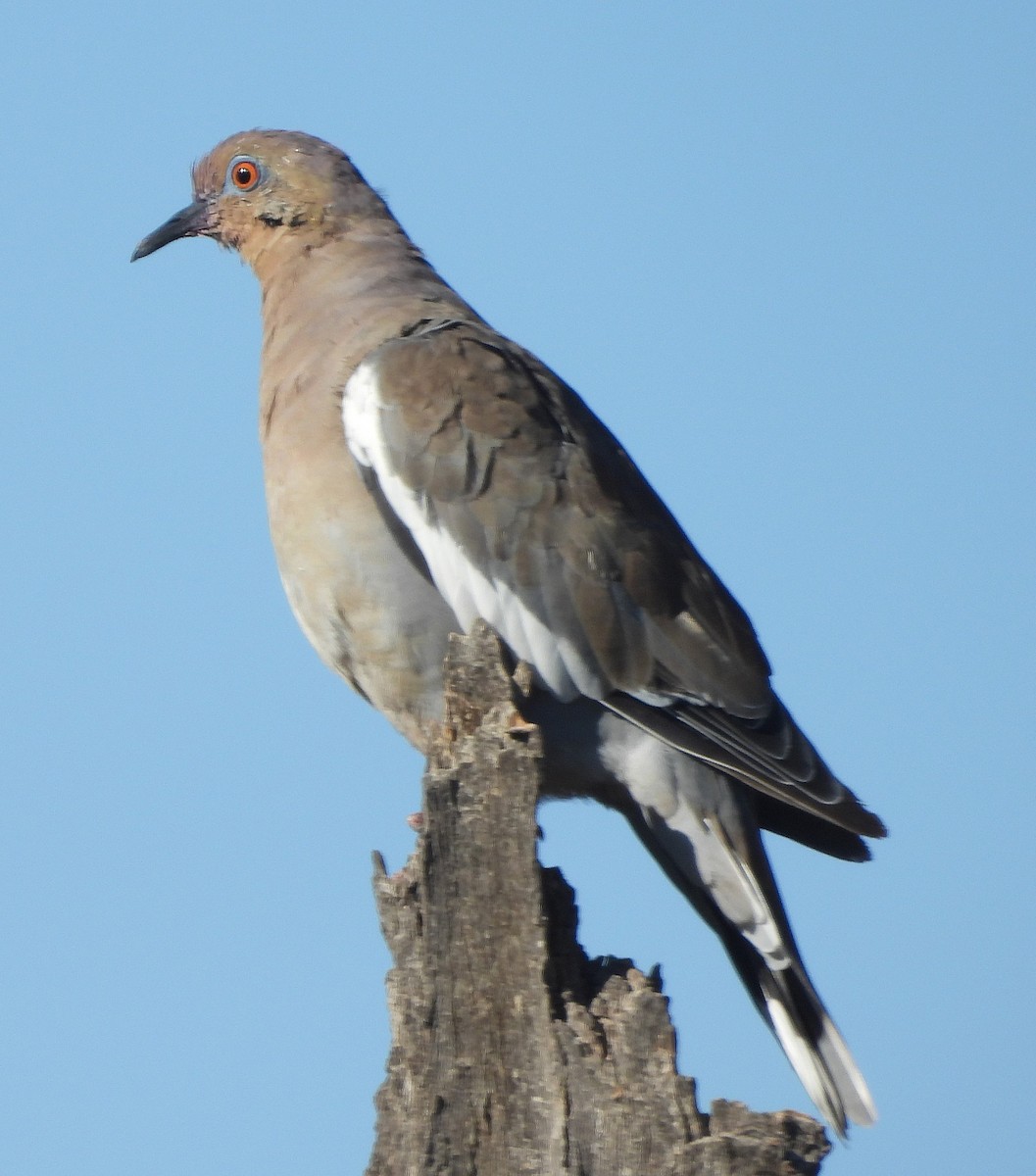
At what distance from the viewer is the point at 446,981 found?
3793mm

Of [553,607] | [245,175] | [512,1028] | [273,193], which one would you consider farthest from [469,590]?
[245,175]

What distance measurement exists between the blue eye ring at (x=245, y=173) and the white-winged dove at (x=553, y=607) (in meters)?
1.31

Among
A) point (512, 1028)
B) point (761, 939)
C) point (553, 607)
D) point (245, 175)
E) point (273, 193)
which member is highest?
point (245, 175)

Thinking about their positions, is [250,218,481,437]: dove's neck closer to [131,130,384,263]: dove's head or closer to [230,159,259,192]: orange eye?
[131,130,384,263]: dove's head

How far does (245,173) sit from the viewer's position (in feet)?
20.9

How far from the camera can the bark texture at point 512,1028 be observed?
11.2ft

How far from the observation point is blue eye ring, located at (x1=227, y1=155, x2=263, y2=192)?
6355 mm

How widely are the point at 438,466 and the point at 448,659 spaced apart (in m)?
1.01

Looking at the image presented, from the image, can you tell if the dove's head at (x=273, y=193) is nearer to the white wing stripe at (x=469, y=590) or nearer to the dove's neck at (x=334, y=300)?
the dove's neck at (x=334, y=300)

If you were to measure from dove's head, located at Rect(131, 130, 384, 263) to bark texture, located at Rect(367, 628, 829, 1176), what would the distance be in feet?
8.78

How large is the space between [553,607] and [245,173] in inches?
95.0

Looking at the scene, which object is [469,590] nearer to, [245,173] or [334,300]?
[334,300]

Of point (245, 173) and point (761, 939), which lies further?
point (245, 173)

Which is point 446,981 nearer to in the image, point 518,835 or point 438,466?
point 518,835
